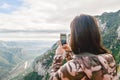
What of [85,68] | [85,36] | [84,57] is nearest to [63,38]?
[85,36]

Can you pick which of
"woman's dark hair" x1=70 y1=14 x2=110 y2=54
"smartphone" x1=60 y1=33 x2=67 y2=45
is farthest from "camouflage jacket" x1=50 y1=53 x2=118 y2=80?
"smartphone" x1=60 y1=33 x2=67 y2=45

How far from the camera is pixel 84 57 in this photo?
7.23 metres

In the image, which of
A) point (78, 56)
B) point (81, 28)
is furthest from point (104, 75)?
point (81, 28)

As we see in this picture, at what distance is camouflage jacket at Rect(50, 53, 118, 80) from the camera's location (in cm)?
707

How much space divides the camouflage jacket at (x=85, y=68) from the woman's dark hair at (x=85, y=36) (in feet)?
0.57

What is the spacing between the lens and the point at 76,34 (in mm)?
7297

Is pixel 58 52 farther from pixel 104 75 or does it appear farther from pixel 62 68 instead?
pixel 104 75

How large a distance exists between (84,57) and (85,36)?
511 millimetres

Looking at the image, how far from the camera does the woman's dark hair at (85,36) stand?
7.29m

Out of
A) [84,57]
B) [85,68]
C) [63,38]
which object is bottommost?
[85,68]

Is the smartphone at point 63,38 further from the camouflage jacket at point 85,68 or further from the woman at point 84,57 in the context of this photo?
the camouflage jacket at point 85,68

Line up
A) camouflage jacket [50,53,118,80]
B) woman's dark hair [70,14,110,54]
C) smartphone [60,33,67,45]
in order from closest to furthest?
camouflage jacket [50,53,118,80] < woman's dark hair [70,14,110,54] < smartphone [60,33,67,45]

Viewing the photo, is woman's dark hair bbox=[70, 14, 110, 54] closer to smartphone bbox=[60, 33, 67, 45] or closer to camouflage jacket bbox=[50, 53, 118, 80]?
camouflage jacket bbox=[50, 53, 118, 80]

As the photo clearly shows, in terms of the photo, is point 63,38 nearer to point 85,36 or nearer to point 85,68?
point 85,36
